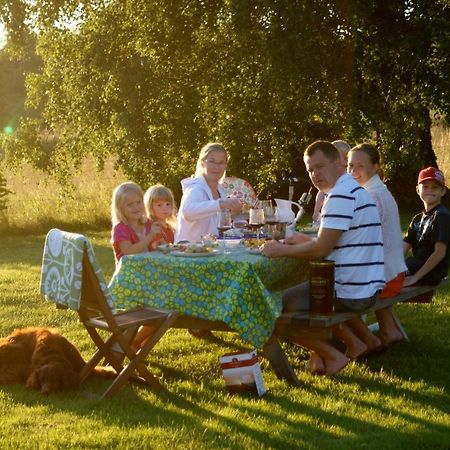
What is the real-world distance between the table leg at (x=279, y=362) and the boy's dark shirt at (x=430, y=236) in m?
1.86

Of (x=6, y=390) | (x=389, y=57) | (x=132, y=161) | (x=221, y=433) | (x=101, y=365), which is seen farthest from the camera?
(x=132, y=161)

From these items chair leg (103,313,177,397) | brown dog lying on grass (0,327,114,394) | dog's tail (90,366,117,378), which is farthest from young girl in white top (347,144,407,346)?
brown dog lying on grass (0,327,114,394)

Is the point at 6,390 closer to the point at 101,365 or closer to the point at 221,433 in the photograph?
the point at 101,365

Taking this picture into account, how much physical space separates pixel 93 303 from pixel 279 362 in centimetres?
131

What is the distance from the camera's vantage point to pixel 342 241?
586cm

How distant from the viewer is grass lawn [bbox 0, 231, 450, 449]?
4801 mm

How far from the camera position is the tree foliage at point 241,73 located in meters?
11.6

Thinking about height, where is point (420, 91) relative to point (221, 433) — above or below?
above

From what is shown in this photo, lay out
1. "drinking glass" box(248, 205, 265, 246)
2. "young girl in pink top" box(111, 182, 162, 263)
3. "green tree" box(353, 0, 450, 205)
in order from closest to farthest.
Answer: "drinking glass" box(248, 205, 265, 246)
"young girl in pink top" box(111, 182, 162, 263)
"green tree" box(353, 0, 450, 205)

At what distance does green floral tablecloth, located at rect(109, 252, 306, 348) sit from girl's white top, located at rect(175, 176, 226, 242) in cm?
131

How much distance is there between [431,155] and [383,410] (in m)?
11.1

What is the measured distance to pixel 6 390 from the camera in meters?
5.89

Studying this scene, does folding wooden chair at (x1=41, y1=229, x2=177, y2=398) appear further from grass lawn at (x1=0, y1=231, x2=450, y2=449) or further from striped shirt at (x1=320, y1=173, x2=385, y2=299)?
striped shirt at (x1=320, y1=173, x2=385, y2=299)

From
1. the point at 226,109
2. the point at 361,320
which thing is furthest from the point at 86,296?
the point at 226,109
